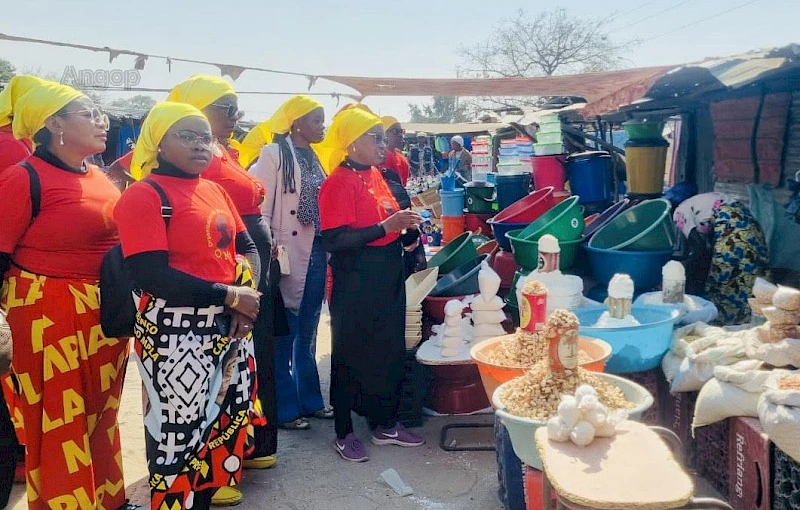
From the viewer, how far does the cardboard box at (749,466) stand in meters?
2.49

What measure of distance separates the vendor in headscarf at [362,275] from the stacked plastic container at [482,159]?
711 centimetres

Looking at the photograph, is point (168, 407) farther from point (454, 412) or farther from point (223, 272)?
point (454, 412)

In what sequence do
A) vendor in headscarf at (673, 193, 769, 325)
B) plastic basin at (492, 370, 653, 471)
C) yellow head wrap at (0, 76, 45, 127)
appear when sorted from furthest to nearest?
vendor in headscarf at (673, 193, 769, 325) → yellow head wrap at (0, 76, 45, 127) → plastic basin at (492, 370, 653, 471)

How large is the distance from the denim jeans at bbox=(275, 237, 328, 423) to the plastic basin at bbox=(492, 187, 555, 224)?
1.71 meters

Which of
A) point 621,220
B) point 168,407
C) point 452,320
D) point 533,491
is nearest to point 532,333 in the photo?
point 533,491

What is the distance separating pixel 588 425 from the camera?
1.91 metres

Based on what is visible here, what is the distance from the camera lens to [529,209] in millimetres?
5145

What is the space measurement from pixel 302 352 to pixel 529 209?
212cm

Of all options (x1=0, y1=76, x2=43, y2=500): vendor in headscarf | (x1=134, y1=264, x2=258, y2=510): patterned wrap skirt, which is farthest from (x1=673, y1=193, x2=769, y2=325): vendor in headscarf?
(x1=0, y1=76, x2=43, y2=500): vendor in headscarf

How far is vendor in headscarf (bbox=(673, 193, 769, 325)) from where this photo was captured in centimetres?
403

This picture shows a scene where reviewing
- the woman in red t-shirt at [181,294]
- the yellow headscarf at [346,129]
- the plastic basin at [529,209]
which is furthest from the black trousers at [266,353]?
the plastic basin at [529,209]

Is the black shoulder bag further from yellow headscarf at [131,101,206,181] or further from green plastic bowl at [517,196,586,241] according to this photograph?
green plastic bowl at [517,196,586,241]

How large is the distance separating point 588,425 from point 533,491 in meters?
0.66

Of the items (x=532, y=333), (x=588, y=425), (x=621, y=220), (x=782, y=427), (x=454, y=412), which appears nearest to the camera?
(x=588, y=425)
